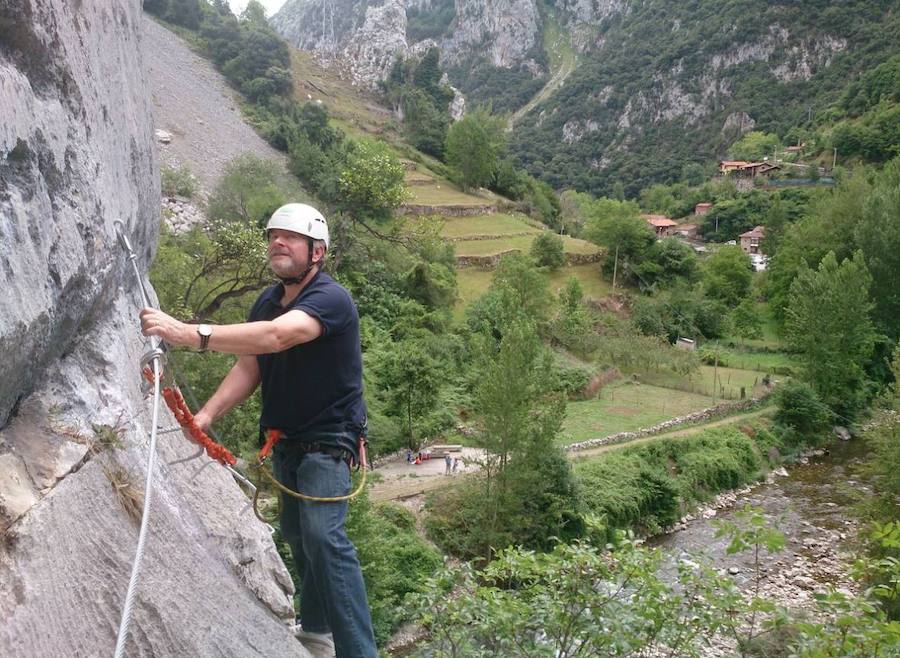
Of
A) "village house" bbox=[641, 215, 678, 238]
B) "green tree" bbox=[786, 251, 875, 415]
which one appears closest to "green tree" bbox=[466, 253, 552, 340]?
"green tree" bbox=[786, 251, 875, 415]

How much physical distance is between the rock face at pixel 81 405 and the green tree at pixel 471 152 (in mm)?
63091

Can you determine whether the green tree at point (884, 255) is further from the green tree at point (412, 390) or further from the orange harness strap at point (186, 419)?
the orange harness strap at point (186, 419)

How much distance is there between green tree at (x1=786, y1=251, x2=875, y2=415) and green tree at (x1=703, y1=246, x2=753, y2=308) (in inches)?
730

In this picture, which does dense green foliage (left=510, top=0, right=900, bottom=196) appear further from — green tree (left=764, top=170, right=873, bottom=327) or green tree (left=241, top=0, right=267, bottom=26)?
green tree (left=241, top=0, right=267, bottom=26)

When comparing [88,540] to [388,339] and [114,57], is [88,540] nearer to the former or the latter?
[114,57]

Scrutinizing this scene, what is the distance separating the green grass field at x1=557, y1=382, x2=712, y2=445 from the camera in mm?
30341

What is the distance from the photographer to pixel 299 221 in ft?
13.2

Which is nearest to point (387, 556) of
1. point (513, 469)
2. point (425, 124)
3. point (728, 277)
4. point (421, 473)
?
point (513, 469)

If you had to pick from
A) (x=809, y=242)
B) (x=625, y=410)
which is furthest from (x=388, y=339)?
(x=809, y=242)

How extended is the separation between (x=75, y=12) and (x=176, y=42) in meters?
76.0

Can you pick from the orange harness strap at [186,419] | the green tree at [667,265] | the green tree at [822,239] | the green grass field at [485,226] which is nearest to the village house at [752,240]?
the green tree at [667,265]

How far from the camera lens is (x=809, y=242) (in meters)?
48.1

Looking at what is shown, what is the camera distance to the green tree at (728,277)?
5409 centimetres

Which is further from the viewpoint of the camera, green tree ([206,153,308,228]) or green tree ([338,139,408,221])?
green tree ([206,153,308,228])
